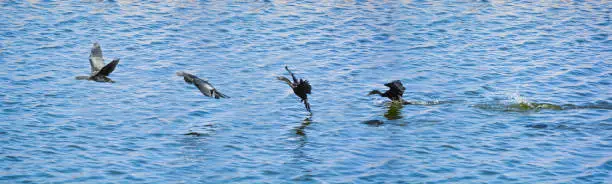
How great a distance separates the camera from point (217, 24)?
3141 cm

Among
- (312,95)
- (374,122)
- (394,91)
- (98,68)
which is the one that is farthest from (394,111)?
(98,68)

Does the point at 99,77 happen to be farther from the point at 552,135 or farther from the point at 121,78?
the point at 552,135

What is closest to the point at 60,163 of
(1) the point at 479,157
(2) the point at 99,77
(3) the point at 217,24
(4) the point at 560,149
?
(2) the point at 99,77

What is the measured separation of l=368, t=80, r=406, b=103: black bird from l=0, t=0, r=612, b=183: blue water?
8.4 inches

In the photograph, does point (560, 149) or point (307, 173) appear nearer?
point (307, 173)

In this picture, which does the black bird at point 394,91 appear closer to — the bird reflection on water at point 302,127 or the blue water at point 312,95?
the blue water at point 312,95

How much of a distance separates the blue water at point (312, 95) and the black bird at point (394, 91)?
213 millimetres

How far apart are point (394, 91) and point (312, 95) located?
1.90 m

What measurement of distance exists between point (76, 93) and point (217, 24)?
29.0ft

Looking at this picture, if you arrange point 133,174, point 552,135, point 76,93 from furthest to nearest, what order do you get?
point 76,93 < point 552,135 < point 133,174

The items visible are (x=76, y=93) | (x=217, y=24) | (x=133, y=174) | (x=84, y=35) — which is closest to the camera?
(x=133, y=174)

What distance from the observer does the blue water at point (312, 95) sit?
712 inches

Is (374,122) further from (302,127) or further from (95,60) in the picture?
(95,60)

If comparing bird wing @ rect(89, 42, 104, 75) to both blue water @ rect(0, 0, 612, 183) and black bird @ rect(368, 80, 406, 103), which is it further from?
black bird @ rect(368, 80, 406, 103)
